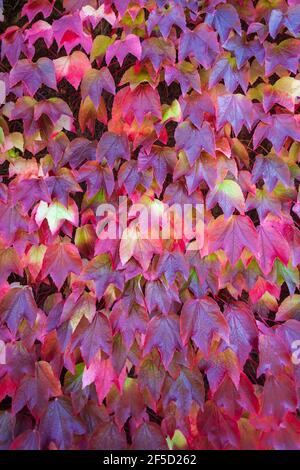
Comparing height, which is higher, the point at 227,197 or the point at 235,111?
the point at 235,111

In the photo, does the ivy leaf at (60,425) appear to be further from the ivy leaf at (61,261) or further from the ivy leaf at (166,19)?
the ivy leaf at (166,19)

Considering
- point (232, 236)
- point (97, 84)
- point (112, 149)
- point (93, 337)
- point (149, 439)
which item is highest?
point (97, 84)

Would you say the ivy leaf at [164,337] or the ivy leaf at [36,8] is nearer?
the ivy leaf at [164,337]

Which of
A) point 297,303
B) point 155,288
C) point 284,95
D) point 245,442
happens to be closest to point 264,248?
point 297,303

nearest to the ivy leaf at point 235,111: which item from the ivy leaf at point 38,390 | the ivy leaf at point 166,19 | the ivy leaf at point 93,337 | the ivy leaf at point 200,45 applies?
the ivy leaf at point 200,45

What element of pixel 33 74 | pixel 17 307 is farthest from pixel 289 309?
pixel 33 74

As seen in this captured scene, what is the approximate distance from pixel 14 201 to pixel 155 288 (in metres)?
0.46

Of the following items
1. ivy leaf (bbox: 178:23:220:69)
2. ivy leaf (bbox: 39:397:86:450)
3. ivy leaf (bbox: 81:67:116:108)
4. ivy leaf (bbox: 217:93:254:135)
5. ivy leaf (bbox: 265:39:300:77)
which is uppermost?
ivy leaf (bbox: 178:23:220:69)

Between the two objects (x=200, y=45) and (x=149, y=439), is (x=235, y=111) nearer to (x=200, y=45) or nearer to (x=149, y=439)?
(x=200, y=45)

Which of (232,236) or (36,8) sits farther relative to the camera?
(36,8)

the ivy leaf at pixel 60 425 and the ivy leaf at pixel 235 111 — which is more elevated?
the ivy leaf at pixel 235 111

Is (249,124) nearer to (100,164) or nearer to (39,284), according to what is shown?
(100,164)

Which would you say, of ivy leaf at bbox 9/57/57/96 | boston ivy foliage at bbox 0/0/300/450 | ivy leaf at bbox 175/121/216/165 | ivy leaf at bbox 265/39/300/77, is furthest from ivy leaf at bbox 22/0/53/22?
ivy leaf at bbox 265/39/300/77

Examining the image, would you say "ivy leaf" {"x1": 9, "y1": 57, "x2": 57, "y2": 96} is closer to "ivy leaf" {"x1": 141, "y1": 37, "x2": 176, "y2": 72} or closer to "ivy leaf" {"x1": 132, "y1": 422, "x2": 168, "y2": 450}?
"ivy leaf" {"x1": 141, "y1": 37, "x2": 176, "y2": 72}
